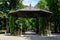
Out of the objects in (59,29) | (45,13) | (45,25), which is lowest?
(59,29)

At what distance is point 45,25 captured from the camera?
1877 centimetres

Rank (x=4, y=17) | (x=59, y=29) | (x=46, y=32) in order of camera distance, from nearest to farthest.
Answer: (x=46, y=32) < (x=4, y=17) < (x=59, y=29)

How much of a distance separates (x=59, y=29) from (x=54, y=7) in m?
5.29

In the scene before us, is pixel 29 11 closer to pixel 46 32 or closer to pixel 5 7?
pixel 46 32

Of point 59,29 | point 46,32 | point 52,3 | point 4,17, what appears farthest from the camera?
point 59,29

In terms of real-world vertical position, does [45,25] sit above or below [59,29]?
above

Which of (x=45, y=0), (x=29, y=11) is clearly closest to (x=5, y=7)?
(x=45, y=0)

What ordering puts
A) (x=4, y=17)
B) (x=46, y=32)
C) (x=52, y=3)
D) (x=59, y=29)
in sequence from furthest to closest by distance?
(x=59, y=29), (x=52, y=3), (x=4, y=17), (x=46, y=32)

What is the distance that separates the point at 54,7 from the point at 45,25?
28.4 feet

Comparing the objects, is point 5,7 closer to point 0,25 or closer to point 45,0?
point 0,25

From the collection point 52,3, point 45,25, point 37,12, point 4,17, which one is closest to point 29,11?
point 37,12

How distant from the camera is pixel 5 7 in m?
27.6

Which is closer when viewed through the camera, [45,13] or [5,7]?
[45,13]

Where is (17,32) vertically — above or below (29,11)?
below
